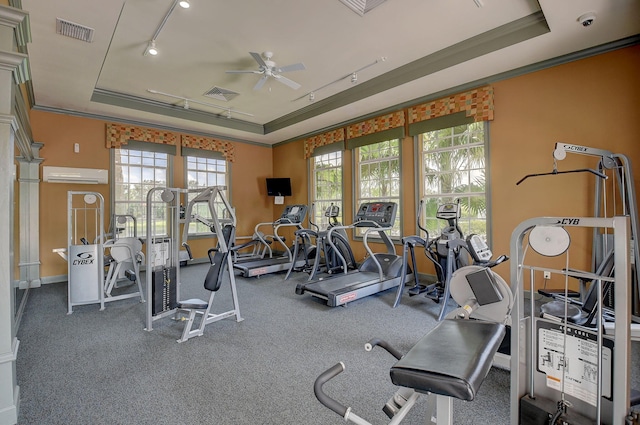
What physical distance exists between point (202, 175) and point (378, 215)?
4.83 metres

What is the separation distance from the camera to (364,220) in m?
4.89

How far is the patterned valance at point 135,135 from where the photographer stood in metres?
6.24

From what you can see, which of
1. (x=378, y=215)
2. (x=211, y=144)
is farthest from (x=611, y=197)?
(x=211, y=144)

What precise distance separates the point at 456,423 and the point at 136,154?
7.29 m

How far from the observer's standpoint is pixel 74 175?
228 inches

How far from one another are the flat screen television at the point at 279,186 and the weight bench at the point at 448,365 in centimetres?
699

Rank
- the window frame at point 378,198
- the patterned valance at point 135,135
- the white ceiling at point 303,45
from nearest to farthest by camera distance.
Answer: the white ceiling at point 303,45 → the window frame at point 378,198 → the patterned valance at point 135,135

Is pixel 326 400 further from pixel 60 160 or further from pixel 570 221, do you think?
pixel 60 160

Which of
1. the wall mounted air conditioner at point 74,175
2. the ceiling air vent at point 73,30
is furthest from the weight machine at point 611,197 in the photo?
the wall mounted air conditioner at point 74,175

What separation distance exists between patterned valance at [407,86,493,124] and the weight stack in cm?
466

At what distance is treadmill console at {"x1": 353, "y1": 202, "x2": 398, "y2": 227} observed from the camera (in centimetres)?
477

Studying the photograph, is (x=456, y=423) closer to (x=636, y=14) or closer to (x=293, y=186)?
(x=636, y=14)

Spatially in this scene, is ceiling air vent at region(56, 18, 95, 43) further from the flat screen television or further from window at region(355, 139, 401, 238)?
the flat screen television

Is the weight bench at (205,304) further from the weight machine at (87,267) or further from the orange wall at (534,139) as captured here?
the orange wall at (534,139)
